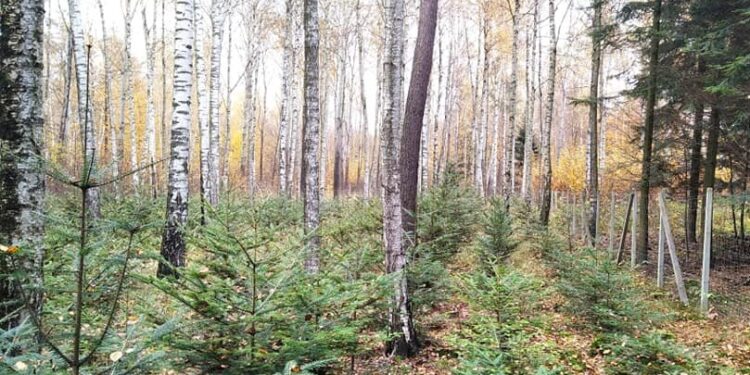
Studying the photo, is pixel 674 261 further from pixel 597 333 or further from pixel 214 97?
pixel 214 97

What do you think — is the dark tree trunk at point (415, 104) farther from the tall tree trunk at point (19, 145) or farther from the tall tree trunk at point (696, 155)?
the tall tree trunk at point (696, 155)

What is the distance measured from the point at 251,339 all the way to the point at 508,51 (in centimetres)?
2139

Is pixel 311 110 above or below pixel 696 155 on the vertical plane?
above

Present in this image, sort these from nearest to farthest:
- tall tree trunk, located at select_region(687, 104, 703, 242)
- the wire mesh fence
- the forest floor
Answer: the forest floor
the wire mesh fence
tall tree trunk, located at select_region(687, 104, 703, 242)

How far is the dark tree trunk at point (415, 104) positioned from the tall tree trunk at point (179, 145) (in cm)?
333

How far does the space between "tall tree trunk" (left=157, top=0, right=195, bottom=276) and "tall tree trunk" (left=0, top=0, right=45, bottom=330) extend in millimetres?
3733

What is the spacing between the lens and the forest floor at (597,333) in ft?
15.4

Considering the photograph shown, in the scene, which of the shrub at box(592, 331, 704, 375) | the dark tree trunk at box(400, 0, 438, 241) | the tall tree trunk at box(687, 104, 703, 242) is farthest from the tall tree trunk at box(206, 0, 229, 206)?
the tall tree trunk at box(687, 104, 703, 242)

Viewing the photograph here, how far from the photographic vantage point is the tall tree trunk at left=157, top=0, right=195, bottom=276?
6.77 metres

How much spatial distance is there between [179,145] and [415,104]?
3.66 meters

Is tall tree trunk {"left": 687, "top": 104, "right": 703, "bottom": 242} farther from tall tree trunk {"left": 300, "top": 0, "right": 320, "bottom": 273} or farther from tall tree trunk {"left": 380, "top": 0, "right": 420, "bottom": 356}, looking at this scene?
tall tree trunk {"left": 300, "top": 0, "right": 320, "bottom": 273}

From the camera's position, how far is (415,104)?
6.83m

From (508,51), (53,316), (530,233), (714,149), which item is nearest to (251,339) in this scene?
(53,316)

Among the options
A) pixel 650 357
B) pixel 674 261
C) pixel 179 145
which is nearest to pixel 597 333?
pixel 650 357
